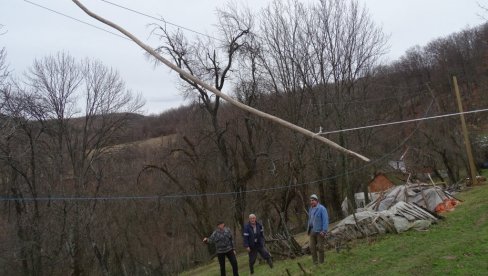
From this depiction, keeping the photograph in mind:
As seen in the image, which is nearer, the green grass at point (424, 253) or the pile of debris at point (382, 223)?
the green grass at point (424, 253)

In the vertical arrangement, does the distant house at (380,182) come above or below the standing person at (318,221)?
below

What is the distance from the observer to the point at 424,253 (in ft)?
38.0

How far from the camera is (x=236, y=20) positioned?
3164cm

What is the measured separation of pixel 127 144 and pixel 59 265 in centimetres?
992

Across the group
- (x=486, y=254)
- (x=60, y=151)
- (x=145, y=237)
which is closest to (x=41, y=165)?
(x=60, y=151)

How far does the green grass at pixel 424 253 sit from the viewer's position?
389 inches

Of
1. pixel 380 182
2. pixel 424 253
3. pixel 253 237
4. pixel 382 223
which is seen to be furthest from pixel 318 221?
pixel 380 182

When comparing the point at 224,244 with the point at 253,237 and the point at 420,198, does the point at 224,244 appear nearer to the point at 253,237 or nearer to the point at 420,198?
the point at 253,237

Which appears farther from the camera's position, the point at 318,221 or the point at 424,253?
the point at 318,221

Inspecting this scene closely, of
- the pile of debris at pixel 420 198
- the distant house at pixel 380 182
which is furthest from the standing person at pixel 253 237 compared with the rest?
the distant house at pixel 380 182

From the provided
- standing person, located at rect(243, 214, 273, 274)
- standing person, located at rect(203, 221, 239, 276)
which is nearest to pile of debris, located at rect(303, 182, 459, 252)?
standing person, located at rect(243, 214, 273, 274)

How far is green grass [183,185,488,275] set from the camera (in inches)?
389

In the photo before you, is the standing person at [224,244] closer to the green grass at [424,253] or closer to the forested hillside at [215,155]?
the green grass at [424,253]

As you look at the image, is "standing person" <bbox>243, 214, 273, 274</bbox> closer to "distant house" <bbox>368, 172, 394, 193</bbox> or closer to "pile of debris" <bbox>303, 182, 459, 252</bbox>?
"pile of debris" <bbox>303, 182, 459, 252</bbox>
